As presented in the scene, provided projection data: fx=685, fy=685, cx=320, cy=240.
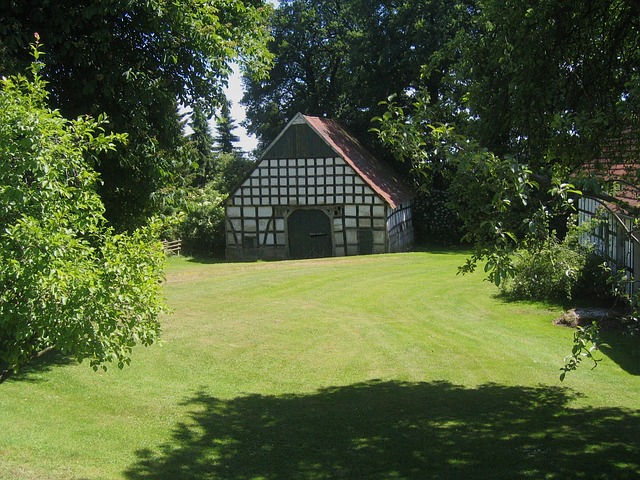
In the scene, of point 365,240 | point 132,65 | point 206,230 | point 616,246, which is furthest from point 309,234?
point 132,65

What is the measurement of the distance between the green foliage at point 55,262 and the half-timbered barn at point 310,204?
28467 mm

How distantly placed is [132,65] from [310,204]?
80.3ft

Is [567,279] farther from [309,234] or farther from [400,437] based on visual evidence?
[309,234]

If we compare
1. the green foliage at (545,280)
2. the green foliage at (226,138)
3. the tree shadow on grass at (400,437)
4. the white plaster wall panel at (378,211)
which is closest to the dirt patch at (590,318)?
the green foliage at (545,280)

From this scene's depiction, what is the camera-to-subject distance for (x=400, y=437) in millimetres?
9281

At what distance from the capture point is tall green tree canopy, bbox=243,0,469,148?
1543 inches

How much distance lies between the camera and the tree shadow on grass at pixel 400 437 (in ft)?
26.1

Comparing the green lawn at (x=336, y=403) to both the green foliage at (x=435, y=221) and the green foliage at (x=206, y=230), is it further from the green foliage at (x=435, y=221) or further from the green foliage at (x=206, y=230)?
the green foliage at (x=435, y=221)

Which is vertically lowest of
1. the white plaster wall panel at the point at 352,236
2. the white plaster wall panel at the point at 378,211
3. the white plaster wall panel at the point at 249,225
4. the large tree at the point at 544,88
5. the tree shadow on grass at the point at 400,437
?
the tree shadow on grass at the point at 400,437

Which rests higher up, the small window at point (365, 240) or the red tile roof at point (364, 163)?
the red tile roof at point (364, 163)

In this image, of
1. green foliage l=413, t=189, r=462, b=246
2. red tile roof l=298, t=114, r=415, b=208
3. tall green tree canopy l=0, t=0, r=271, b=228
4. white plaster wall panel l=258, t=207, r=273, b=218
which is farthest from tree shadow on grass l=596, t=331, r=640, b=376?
green foliage l=413, t=189, r=462, b=246

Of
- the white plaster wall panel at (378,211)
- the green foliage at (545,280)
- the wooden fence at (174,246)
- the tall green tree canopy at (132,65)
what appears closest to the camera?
the tall green tree canopy at (132,65)

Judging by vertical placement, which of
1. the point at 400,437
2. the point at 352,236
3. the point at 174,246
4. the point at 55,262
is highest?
the point at 55,262

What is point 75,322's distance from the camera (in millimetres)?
6121
